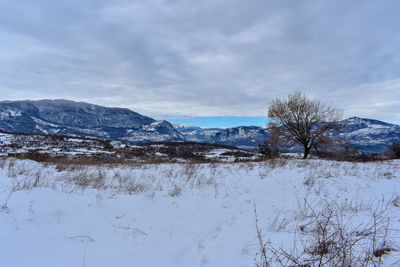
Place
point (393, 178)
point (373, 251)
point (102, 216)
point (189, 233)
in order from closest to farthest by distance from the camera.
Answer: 1. point (373, 251)
2. point (189, 233)
3. point (102, 216)
4. point (393, 178)

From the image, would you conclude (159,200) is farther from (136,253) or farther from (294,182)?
(294,182)

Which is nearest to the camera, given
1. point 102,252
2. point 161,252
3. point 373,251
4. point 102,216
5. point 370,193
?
point 373,251

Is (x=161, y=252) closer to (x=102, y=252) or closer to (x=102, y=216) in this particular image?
(x=102, y=252)

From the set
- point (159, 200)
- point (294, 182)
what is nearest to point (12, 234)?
point (159, 200)

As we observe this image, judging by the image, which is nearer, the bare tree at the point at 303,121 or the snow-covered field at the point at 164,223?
the snow-covered field at the point at 164,223

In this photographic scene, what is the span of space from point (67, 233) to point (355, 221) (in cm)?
469

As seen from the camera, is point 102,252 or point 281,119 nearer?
point 102,252

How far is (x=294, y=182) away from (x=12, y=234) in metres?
7.14

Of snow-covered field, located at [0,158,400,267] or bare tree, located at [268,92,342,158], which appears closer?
snow-covered field, located at [0,158,400,267]

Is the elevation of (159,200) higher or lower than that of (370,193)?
lower

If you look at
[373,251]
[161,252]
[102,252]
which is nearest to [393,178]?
[373,251]

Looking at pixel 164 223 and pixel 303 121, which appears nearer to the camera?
pixel 164 223

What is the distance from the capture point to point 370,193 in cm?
501

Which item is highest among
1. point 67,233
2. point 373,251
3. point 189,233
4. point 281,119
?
point 281,119
